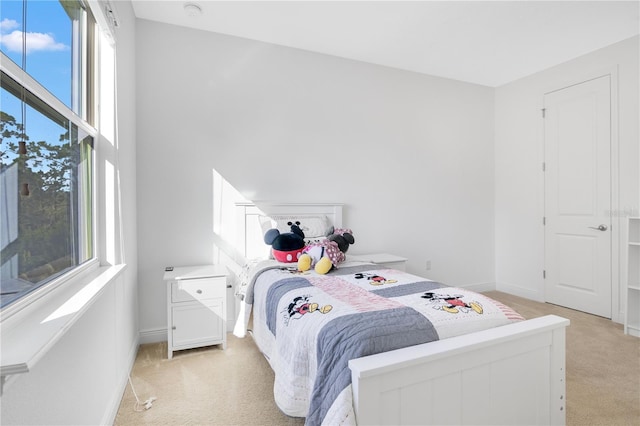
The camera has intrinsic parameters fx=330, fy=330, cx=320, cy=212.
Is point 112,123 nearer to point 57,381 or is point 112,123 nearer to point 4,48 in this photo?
point 4,48

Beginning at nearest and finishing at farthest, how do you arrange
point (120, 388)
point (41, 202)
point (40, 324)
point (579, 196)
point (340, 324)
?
point (40, 324) < point (41, 202) < point (340, 324) < point (120, 388) < point (579, 196)

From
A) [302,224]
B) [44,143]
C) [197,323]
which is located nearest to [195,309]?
[197,323]

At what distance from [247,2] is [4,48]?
1.91 m

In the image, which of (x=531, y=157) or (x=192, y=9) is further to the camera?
(x=531, y=157)

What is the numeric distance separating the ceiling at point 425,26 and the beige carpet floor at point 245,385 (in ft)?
8.54

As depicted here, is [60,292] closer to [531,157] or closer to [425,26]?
[425,26]

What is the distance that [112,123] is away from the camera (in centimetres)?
189

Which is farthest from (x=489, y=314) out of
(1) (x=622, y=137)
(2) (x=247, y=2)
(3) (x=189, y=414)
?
(1) (x=622, y=137)

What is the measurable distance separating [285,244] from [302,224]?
1.36ft

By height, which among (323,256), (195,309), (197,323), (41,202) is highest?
(41,202)

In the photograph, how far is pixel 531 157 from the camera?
3836 mm

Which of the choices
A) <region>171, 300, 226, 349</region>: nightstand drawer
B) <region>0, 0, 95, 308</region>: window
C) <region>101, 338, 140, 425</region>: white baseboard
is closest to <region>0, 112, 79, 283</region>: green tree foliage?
<region>0, 0, 95, 308</region>: window

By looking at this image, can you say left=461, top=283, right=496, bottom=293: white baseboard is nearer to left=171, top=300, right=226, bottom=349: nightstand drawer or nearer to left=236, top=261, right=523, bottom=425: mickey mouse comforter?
left=236, top=261, right=523, bottom=425: mickey mouse comforter

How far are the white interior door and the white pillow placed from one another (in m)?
2.57
